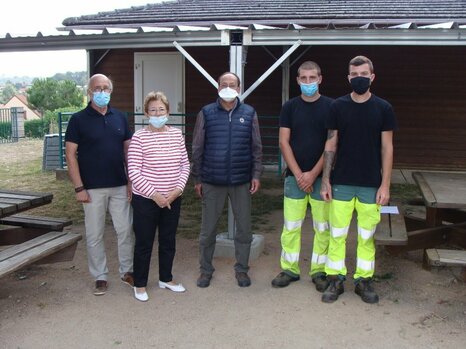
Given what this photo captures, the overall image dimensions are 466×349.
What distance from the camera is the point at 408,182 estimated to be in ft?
30.9

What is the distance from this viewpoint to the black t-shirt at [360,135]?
3.84 meters

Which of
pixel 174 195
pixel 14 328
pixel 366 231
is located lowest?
pixel 14 328

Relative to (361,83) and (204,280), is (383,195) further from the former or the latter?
(204,280)

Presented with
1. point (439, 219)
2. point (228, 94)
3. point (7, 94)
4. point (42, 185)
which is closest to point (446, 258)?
point (439, 219)

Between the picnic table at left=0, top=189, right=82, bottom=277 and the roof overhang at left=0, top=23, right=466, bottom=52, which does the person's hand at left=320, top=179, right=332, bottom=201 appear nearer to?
the roof overhang at left=0, top=23, right=466, bottom=52

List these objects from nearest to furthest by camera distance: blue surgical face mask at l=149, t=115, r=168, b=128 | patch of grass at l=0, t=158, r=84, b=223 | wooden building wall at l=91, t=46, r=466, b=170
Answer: blue surgical face mask at l=149, t=115, r=168, b=128 < patch of grass at l=0, t=158, r=84, b=223 < wooden building wall at l=91, t=46, r=466, b=170

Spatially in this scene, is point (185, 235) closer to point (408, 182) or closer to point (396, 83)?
point (408, 182)

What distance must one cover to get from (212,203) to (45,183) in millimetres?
6364

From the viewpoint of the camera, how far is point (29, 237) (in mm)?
4785

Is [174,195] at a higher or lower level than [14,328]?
higher

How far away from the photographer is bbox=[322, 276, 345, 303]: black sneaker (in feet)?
13.3

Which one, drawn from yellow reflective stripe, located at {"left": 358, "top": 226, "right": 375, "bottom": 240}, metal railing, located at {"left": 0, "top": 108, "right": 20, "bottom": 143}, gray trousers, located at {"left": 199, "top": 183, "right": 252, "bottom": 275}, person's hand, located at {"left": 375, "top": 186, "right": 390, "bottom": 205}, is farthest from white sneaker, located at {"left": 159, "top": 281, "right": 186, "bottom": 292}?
metal railing, located at {"left": 0, "top": 108, "right": 20, "bottom": 143}

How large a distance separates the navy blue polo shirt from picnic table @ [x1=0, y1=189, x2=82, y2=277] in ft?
1.87

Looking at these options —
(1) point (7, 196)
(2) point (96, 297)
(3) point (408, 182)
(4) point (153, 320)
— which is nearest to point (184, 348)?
(4) point (153, 320)
